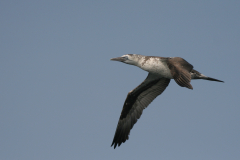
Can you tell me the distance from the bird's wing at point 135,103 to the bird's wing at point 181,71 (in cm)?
309

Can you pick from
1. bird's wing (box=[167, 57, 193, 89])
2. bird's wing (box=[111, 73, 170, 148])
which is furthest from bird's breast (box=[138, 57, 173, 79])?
bird's wing (box=[111, 73, 170, 148])

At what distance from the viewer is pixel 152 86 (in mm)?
17031

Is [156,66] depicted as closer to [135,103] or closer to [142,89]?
[142,89]

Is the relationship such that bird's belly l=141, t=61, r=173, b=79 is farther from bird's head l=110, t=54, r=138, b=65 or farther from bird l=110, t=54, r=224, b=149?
bird's head l=110, t=54, r=138, b=65

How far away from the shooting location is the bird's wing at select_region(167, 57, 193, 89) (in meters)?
12.3

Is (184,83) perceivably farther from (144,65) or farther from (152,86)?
(152,86)

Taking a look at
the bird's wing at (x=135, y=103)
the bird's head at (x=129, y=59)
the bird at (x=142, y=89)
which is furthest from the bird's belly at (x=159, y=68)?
the bird's wing at (x=135, y=103)

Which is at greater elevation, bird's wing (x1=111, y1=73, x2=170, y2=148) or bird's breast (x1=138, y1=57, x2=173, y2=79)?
bird's breast (x1=138, y1=57, x2=173, y2=79)

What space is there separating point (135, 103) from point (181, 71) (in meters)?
4.95

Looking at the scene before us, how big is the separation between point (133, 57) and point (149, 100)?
2702 millimetres

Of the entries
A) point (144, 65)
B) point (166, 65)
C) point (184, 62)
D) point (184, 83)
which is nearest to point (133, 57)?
point (144, 65)

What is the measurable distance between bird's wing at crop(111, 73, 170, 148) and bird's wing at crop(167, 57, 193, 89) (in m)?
3.09

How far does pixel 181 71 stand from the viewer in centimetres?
1283

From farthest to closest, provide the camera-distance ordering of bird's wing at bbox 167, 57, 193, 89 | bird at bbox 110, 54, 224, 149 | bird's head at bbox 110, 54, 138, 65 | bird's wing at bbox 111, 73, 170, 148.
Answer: bird's wing at bbox 111, 73, 170, 148
bird's head at bbox 110, 54, 138, 65
bird at bbox 110, 54, 224, 149
bird's wing at bbox 167, 57, 193, 89
